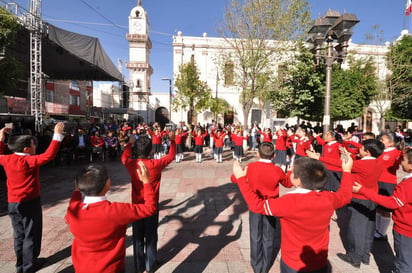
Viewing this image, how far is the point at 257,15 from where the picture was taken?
1156 centimetres

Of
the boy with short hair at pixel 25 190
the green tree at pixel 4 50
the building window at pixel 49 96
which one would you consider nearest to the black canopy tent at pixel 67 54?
the green tree at pixel 4 50

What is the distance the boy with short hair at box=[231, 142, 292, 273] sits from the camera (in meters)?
2.84

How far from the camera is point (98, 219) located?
5.38 ft

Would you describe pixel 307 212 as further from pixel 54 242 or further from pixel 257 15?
pixel 257 15

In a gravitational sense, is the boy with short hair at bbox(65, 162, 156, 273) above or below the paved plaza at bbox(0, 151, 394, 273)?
above

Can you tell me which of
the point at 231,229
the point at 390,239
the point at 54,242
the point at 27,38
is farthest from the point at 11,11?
the point at 390,239

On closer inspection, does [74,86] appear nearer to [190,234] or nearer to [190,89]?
→ [190,89]

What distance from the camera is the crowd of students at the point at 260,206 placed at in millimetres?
1724

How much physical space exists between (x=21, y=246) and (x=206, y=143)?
1485cm

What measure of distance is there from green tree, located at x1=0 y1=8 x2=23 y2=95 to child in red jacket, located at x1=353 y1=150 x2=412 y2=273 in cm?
1305

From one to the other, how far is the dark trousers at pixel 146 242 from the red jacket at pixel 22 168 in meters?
1.47

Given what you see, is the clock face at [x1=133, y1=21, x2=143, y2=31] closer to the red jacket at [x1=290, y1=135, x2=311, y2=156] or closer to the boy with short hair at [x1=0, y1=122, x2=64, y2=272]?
the red jacket at [x1=290, y1=135, x2=311, y2=156]

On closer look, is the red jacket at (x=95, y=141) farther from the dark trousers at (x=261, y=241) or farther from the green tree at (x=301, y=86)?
the green tree at (x=301, y=86)

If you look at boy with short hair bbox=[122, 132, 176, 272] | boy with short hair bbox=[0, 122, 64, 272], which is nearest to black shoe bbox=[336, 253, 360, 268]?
boy with short hair bbox=[122, 132, 176, 272]
